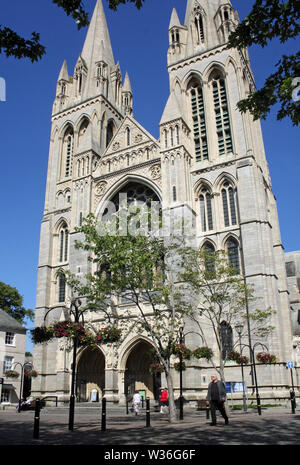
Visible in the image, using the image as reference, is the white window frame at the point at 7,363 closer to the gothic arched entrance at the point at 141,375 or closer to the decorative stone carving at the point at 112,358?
the decorative stone carving at the point at 112,358

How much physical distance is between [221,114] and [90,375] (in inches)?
910

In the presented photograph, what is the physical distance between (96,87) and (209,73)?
13.0 m

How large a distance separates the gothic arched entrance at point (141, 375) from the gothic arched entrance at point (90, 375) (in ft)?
8.81

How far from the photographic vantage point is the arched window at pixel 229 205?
3090cm

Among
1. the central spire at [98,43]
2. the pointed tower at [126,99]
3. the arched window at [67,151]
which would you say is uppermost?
the central spire at [98,43]

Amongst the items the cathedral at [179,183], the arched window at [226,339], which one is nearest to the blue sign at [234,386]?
the cathedral at [179,183]

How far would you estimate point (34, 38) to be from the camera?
8.80m

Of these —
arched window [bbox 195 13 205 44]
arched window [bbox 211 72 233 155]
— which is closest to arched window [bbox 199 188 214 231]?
arched window [bbox 211 72 233 155]

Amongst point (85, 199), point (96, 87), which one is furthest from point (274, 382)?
point (96, 87)

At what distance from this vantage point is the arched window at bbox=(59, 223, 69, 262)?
37406mm

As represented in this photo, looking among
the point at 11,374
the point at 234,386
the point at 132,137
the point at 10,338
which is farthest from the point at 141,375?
the point at 132,137

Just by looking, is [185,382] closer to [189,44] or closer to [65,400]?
[65,400]

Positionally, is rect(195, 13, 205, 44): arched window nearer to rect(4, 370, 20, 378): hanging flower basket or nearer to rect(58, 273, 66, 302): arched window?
rect(58, 273, 66, 302): arched window

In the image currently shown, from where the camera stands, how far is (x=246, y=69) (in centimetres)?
3738
